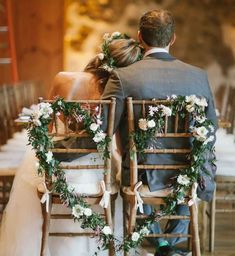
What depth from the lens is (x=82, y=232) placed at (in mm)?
2672

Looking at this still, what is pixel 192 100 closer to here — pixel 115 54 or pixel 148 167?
pixel 148 167

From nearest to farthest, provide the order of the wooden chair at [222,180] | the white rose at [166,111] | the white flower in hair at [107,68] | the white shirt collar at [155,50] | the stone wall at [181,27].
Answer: the white rose at [166,111]
the white shirt collar at [155,50]
the white flower in hair at [107,68]
the wooden chair at [222,180]
the stone wall at [181,27]

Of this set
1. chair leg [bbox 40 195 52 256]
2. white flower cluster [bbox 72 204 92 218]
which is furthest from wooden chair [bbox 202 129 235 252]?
chair leg [bbox 40 195 52 256]

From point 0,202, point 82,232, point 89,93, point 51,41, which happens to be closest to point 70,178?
point 82,232

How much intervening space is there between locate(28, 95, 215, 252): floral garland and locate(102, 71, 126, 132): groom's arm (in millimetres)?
100

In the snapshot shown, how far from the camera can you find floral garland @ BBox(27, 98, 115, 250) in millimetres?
2307

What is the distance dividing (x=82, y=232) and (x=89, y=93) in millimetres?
714

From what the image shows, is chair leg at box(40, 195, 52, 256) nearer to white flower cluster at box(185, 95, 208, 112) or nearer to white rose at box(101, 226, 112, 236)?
white rose at box(101, 226, 112, 236)

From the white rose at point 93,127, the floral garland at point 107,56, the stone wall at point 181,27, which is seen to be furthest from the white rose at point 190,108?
the stone wall at point 181,27

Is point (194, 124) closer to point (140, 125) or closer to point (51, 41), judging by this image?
point (140, 125)

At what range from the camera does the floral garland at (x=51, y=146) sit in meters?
2.31

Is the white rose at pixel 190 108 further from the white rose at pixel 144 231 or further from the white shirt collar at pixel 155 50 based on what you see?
the white rose at pixel 144 231

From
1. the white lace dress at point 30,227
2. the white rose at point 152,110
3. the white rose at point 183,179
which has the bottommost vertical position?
the white lace dress at point 30,227

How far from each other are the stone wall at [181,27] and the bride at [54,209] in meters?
3.04
